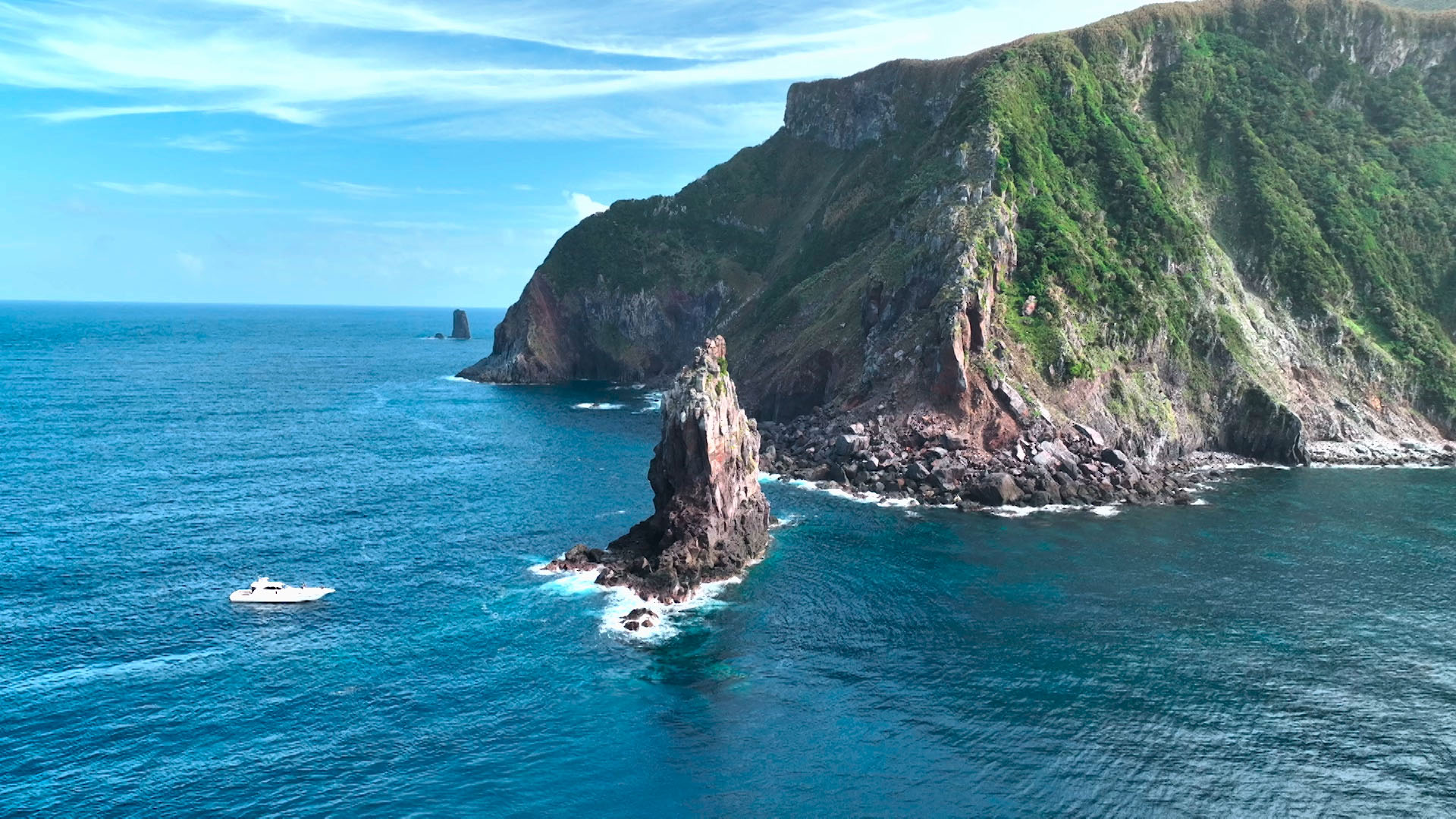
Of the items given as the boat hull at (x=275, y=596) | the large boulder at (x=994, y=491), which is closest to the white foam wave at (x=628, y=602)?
the boat hull at (x=275, y=596)

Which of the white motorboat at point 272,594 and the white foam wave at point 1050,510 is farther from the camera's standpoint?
the white foam wave at point 1050,510

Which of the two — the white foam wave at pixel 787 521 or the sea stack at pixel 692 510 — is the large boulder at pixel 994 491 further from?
the sea stack at pixel 692 510

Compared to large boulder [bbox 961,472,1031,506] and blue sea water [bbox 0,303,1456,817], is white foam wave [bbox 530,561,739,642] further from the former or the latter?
large boulder [bbox 961,472,1031,506]

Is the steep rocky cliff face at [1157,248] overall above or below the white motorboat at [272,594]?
above

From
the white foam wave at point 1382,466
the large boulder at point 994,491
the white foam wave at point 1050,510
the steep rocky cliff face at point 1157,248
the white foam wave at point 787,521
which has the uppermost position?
the steep rocky cliff face at point 1157,248

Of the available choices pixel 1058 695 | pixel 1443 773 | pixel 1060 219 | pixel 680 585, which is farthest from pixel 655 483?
pixel 1060 219

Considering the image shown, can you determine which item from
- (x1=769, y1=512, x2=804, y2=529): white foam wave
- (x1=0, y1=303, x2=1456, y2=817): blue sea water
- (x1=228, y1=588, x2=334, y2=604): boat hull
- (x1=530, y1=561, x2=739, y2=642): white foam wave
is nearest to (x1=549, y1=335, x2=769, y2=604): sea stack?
(x1=530, y1=561, x2=739, y2=642): white foam wave

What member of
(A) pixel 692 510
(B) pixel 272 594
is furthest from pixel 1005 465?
(B) pixel 272 594
